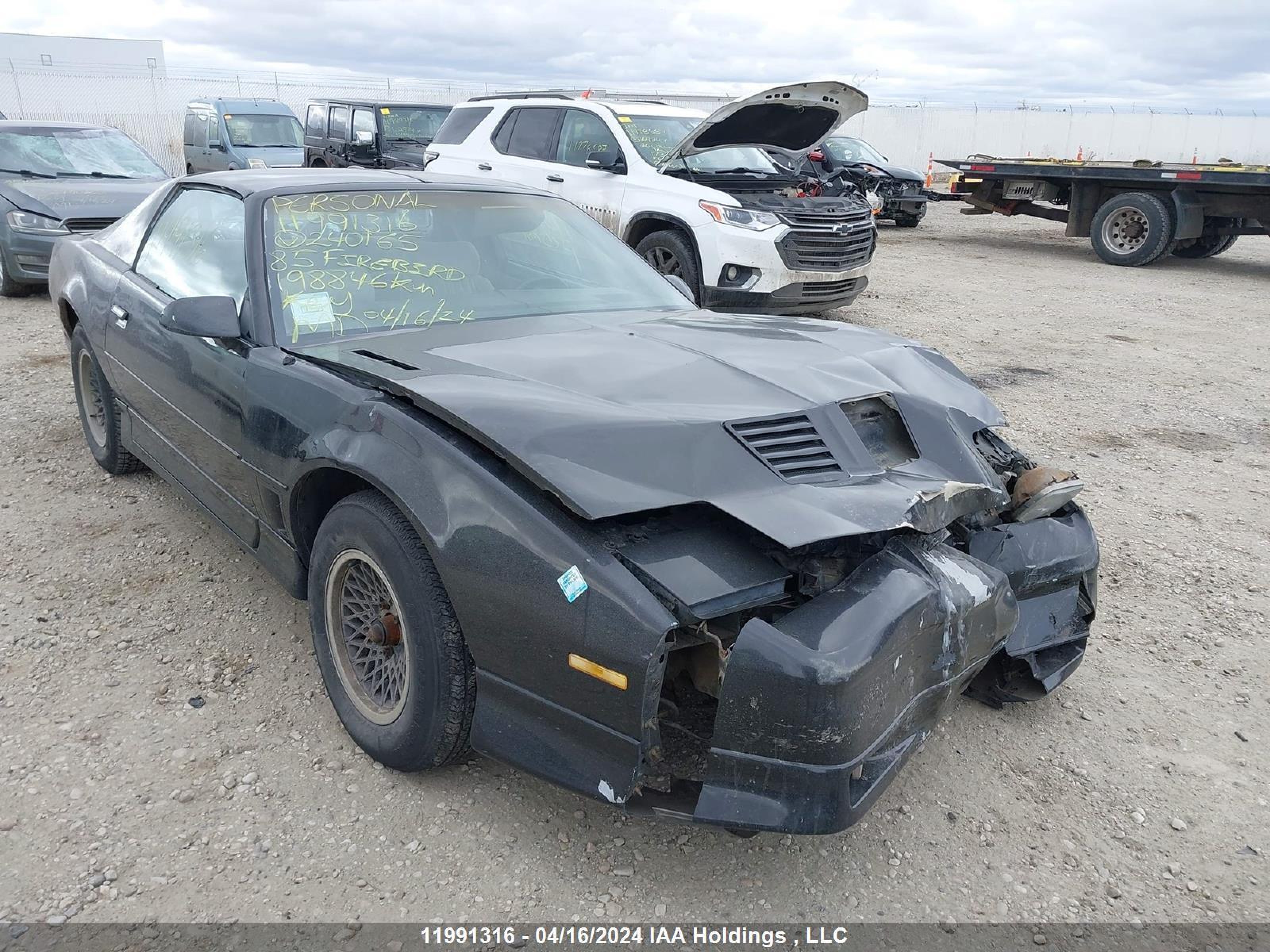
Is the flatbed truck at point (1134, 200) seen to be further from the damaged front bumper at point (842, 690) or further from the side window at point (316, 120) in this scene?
the damaged front bumper at point (842, 690)

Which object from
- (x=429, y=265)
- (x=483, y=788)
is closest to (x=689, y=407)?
(x=483, y=788)

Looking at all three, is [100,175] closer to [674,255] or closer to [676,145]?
[676,145]

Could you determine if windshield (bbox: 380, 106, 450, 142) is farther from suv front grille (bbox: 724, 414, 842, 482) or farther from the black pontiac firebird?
suv front grille (bbox: 724, 414, 842, 482)

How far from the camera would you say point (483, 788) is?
8.61ft

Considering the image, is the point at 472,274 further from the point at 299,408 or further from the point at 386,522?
the point at 386,522

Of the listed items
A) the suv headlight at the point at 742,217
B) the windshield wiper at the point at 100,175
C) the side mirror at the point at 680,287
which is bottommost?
the windshield wiper at the point at 100,175

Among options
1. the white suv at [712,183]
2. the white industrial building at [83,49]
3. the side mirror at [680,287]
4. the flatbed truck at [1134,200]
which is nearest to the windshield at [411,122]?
the white suv at [712,183]

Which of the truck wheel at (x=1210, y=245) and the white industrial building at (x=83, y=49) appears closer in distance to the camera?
the truck wheel at (x=1210, y=245)

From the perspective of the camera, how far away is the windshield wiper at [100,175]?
9.07 meters

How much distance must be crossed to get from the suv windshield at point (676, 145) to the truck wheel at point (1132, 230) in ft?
22.1

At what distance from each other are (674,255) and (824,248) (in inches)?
49.3

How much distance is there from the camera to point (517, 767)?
2.27 metres

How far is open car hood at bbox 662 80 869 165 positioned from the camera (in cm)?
756

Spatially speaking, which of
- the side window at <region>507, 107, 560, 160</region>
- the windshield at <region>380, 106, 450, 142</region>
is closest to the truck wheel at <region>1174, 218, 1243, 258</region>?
the side window at <region>507, 107, 560, 160</region>
